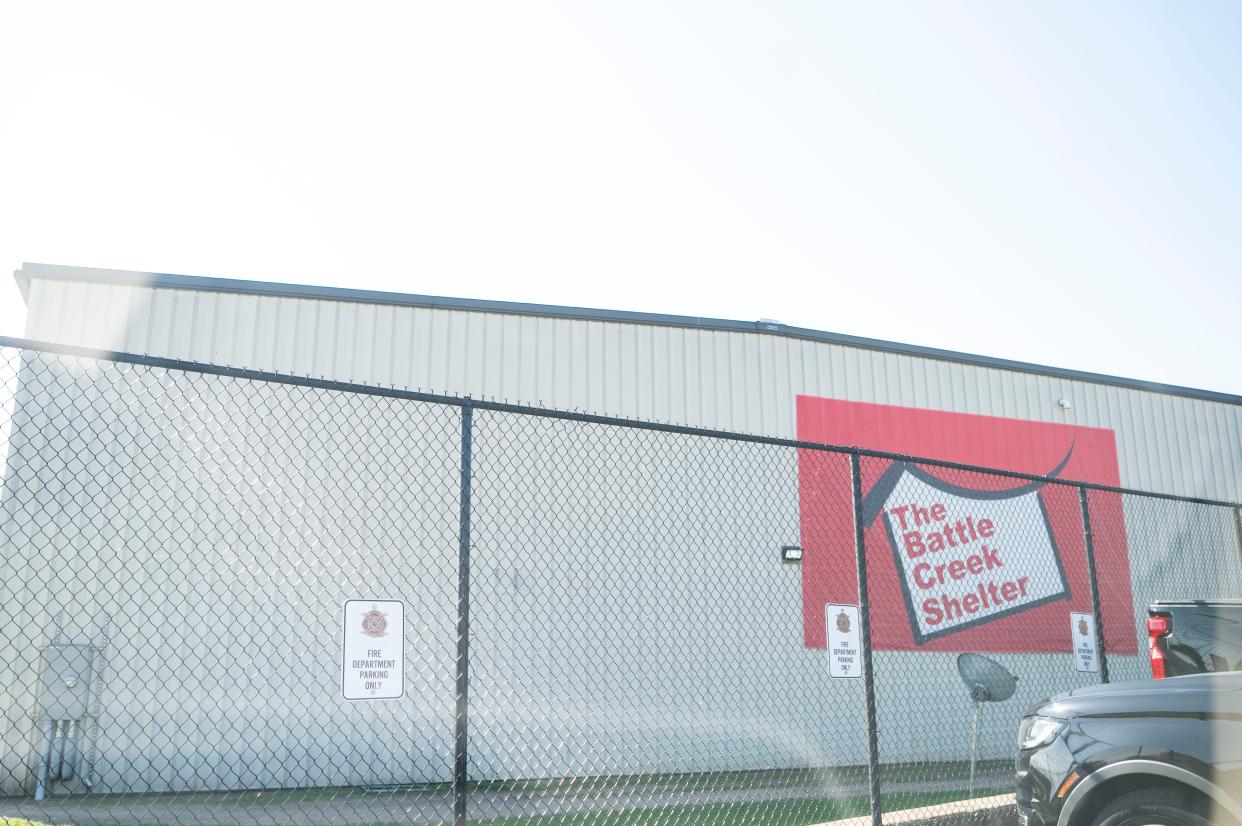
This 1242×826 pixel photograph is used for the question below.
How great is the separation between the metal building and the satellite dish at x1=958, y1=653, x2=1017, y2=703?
2539 mm

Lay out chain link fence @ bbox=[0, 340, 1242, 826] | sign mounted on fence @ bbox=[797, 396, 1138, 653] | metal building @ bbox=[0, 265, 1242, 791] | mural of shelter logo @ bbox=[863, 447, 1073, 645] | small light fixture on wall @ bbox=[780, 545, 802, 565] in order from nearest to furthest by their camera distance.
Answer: chain link fence @ bbox=[0, 340, 1242, 826]
metal building @ bbox=[0, 265, 1242, 791]
small light fixture on wall @ bbox=[780, 545, 802, 565]
sign mounted on fence @ bbox=[797, 396, 1138, 653]
mural of shelter logo @ bbox=[863, 447, 1073, 645]

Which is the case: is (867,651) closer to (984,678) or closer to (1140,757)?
(1140,757)

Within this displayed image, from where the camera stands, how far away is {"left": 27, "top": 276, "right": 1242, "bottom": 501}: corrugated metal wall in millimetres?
10695

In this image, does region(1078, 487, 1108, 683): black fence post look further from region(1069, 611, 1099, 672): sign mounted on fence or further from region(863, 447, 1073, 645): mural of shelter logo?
region(863, 447, 1073, 645): mural of shelter logo

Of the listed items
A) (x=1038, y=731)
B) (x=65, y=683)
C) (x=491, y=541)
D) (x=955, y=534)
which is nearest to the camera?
(x=1038, y=731)

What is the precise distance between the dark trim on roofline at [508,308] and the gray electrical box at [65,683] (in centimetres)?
366

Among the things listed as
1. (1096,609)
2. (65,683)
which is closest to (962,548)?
(1096,609)

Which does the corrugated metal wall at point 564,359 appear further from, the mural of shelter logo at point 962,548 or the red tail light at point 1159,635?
the red tail light at point 1159,635

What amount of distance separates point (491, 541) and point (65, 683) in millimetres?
4141

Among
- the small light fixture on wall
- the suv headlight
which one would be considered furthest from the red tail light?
the small light fixture on wall

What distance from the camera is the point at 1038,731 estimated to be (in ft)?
17.8

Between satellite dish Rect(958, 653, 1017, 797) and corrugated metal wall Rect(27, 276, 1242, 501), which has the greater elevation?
corrugated metal wall Rect(27, 276, 1242, 501)

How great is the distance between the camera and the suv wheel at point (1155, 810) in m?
4.52

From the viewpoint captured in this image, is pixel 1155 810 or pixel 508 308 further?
pixel 508 308
